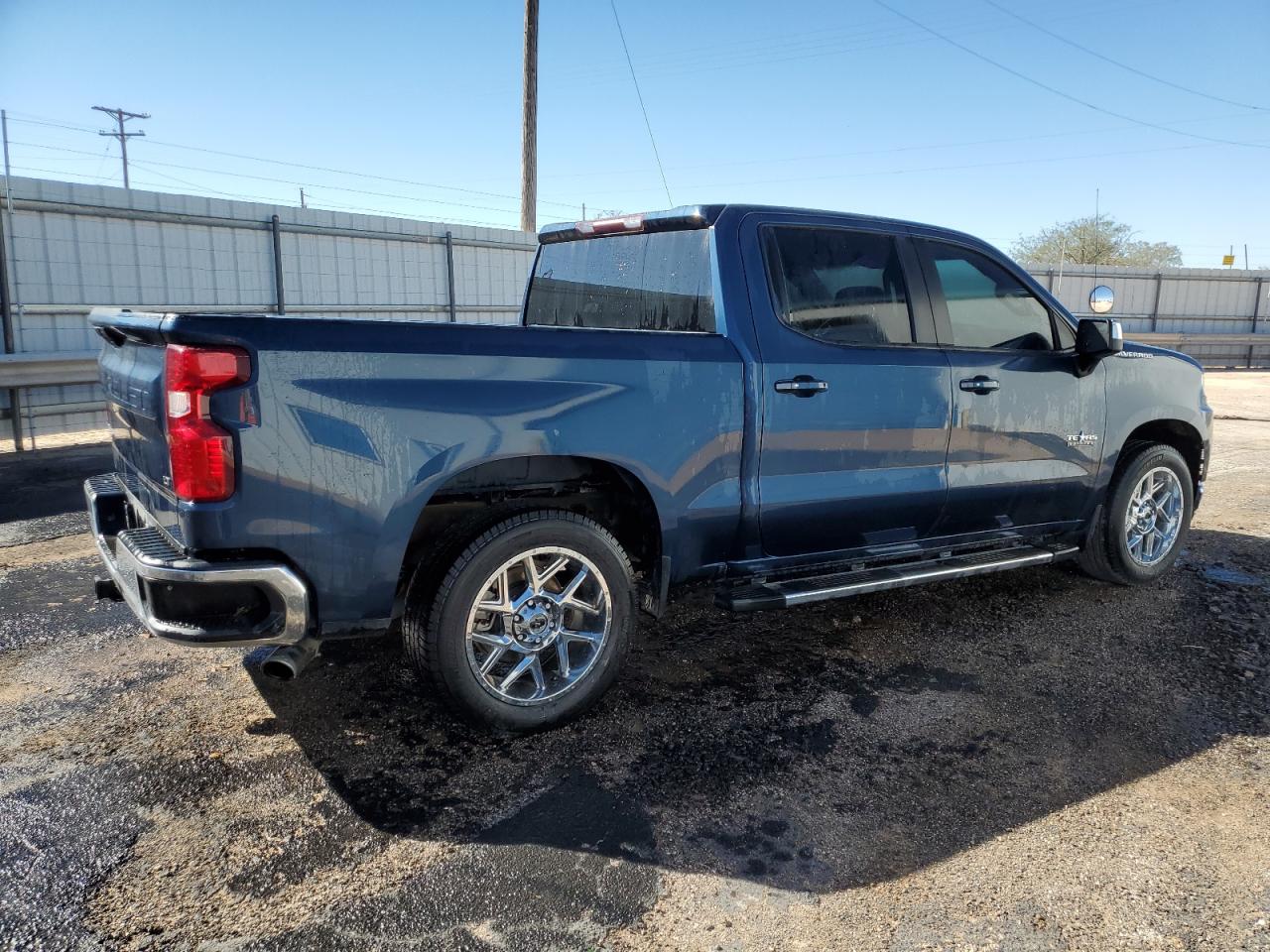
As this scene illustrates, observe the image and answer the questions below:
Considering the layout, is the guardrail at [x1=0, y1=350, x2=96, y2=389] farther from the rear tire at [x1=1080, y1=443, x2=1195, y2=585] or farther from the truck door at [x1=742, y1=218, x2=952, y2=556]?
the rear tire at [x1=1080, y1=443, x2=1195, y2=585]

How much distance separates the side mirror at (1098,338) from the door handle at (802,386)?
5.39 feet

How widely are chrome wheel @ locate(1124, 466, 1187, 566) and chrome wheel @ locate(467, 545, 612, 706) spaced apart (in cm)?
326

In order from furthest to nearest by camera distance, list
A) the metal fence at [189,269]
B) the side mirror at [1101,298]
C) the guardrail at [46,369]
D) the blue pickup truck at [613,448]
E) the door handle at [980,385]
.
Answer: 1. the metal fence at [189,269]
2. the guardrail at [46,369]
3. the side mirror at [1101,298]
4. the door handle at [980,385]
5. the blue pickup truck at [613,448]

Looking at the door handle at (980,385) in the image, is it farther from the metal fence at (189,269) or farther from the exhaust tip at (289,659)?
the metal fence at (189,269)

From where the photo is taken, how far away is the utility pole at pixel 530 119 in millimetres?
17172

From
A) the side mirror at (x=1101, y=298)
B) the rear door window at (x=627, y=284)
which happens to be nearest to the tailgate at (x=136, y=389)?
the rear door window at (x=627, y=284)

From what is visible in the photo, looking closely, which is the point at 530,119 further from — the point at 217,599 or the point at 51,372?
the point at 217,599

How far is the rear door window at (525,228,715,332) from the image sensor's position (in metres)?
3.92

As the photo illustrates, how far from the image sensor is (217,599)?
2.87 m

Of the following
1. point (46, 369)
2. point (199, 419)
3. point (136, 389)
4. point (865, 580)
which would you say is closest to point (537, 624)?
point (199, 419)

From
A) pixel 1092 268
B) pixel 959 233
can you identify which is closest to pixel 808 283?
pixel 959 233

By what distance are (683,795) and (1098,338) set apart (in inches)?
122

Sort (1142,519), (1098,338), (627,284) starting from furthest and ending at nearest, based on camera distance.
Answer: (1142,519), (1098,338), (627,284)

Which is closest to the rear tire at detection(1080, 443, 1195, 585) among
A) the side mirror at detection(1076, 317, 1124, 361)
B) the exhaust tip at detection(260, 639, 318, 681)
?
the side mirror at detection(1076, 317, 1124, 361)
